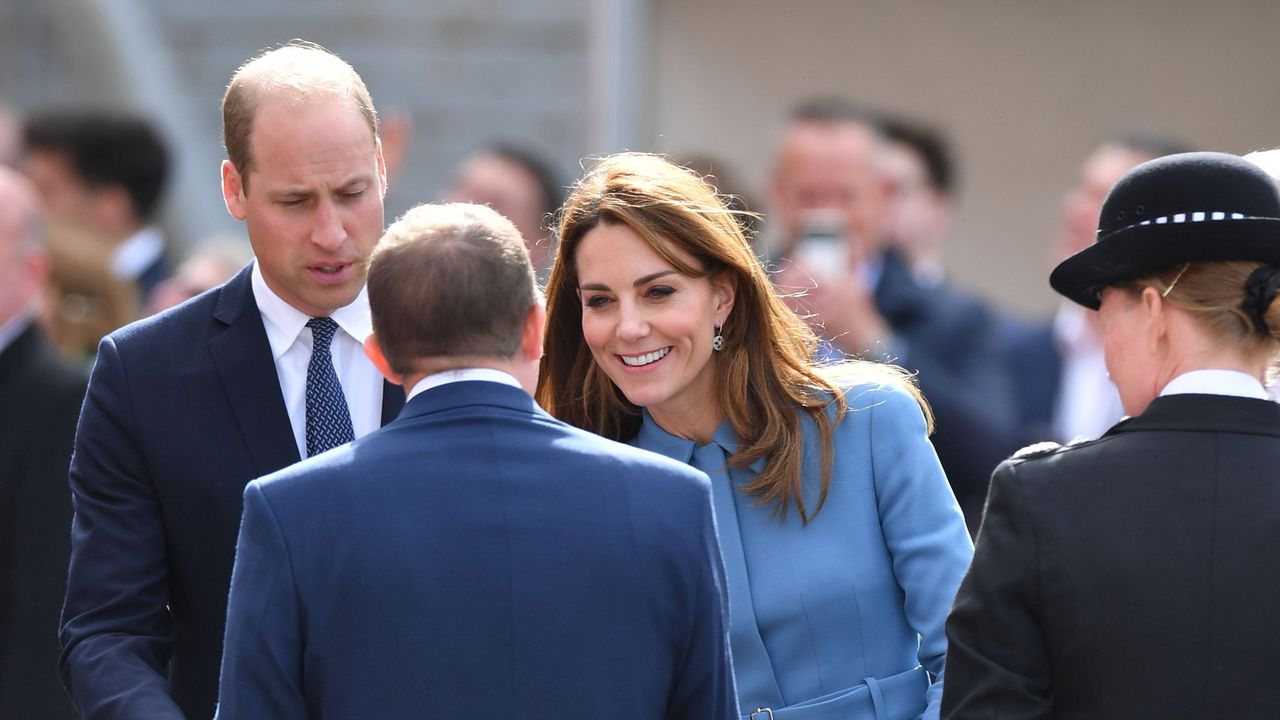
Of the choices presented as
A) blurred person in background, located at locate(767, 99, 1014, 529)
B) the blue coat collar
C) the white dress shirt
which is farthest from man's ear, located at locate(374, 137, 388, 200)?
blurred person in background, located at locate(767, 99, 1014, 529)

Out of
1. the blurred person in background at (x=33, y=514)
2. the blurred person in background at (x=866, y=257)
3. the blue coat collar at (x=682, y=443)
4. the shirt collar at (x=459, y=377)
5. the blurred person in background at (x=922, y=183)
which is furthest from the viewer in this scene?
the blurred person in background at (x=922, y=183)

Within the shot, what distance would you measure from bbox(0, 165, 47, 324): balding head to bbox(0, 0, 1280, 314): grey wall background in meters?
2.55

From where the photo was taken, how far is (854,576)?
9.87ft

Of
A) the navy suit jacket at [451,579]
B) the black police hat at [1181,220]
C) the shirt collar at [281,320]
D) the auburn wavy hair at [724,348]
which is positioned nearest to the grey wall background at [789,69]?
the auburn wavy hair at [724,348]

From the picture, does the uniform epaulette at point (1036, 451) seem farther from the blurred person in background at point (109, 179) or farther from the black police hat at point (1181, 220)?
the blurred person in background at point (109, 179)

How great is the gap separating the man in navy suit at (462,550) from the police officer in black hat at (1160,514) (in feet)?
1.37

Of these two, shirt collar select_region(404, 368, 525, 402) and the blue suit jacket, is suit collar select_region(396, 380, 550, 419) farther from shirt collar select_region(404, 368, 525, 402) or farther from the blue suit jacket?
the blue suit jacket

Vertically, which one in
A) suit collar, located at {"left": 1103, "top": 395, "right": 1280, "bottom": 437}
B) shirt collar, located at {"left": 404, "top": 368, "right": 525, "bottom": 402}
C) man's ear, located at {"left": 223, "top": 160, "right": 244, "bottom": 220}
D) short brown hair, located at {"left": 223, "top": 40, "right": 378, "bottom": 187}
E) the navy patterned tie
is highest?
short brown hair, located at {"left": 223, "top": 40, "right": 378, "bottom": 187}

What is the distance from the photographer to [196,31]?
304 inches

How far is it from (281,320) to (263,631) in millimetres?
805

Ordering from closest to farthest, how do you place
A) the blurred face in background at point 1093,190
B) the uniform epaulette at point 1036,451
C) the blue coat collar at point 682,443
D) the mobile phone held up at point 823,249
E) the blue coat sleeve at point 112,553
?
1. the uniform epaulette at point 1036,451
2. the blue coat sleeve at point 112,553
3. the blue coat collar at point 682,443
4. the mobile phone held up at point 823,249
5. the blurred face in background at point 1093,190

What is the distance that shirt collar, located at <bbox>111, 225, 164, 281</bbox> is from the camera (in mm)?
6496

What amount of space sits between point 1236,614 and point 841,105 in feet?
12.7

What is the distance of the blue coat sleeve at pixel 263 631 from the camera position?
2.32 metres
